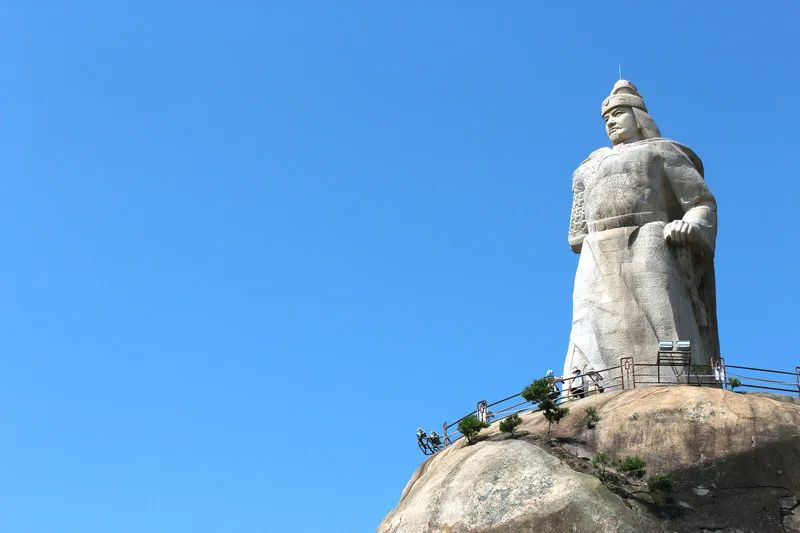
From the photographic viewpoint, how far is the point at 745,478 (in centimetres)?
2386

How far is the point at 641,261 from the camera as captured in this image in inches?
1139

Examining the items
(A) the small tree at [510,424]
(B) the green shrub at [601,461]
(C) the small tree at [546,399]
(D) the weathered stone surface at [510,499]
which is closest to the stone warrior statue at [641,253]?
(C) the small tree at [546,399]

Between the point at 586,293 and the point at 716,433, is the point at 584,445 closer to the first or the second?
the point at 716,433

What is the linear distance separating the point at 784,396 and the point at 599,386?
4023 millimetres

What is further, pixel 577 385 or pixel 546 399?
pixel 577 385

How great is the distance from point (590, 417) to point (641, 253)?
5148 mm

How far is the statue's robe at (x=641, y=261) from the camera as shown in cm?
2853

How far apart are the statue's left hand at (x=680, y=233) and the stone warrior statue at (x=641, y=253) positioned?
0.08 feet

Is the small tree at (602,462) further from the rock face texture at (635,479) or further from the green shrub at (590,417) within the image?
the green shrub at (590,417)

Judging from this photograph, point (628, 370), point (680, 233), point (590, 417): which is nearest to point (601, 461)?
point (590, 417)

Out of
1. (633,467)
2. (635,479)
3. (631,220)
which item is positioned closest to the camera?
(633,467)

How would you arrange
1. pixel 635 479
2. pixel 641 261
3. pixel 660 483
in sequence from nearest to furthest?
pixel 660 483 → pixel 635 479 → pixel 641 261

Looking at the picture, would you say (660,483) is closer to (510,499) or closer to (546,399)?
(510,499)

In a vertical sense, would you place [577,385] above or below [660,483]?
above
